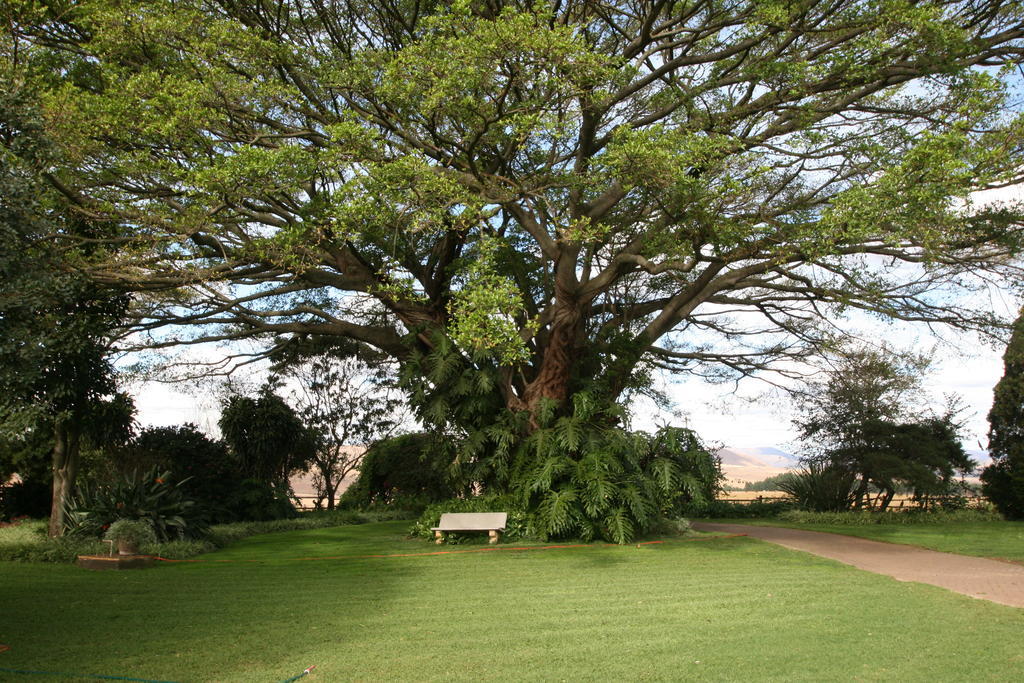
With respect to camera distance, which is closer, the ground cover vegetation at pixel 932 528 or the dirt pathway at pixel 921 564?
the dirt pathway at pixel 921 564

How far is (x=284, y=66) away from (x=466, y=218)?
3830 millimetres

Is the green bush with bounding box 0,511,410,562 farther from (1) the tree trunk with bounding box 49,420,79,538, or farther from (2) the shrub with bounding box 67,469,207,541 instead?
(1) the tree trunk with bounding box 49,420,79,538

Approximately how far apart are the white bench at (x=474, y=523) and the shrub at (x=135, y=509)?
356 centimetres

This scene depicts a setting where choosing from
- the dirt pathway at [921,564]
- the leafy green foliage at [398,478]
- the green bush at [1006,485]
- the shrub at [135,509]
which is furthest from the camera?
the leafy green foliage at [398,478]

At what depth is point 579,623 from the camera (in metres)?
6.15

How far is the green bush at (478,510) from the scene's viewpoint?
11484 millimetres

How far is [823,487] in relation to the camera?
17.5 metres

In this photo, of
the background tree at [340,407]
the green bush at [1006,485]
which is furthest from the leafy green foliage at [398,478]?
the green bush at [1006,485]

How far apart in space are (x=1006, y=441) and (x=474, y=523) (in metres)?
13.3

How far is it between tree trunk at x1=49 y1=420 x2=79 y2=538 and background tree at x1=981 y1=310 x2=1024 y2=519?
59.7ft

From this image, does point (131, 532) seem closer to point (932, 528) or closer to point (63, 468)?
point (63, 468)

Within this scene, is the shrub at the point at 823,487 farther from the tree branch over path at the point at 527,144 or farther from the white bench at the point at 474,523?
the white bench at the point at 474,523

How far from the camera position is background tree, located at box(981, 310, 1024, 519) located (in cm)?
1666

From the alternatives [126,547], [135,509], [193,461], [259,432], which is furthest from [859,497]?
[126,547]
